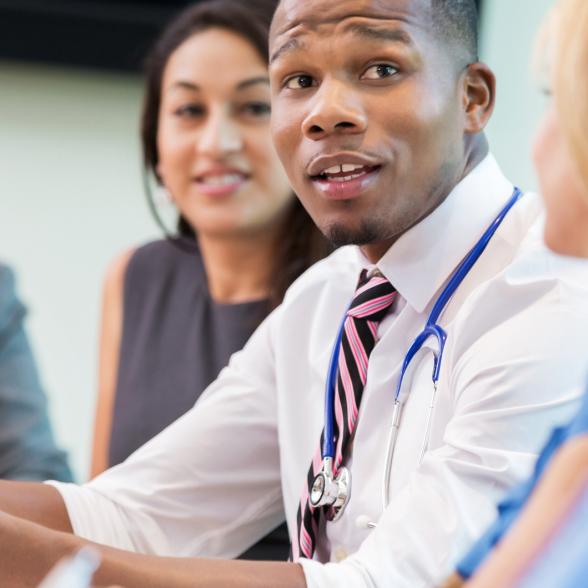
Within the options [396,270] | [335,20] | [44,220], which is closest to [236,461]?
[396,270]

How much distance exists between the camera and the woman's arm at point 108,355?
2365mm

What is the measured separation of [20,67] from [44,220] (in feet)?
1.56

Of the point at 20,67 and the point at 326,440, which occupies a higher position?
the point at 20,67

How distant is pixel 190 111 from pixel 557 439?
1569 millimetres

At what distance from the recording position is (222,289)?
235 cm

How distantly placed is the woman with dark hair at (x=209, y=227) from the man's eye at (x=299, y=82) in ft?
2.67

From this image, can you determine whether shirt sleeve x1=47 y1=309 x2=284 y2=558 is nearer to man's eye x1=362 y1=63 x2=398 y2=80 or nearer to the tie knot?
the tie knot

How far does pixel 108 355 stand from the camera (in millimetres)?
2453

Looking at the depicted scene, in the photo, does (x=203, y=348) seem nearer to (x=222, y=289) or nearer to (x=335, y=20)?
(x=222, y=289)

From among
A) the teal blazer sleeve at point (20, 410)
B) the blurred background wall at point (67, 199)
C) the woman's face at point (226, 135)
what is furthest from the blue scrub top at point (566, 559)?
the blurred background wall at point (67, 199)

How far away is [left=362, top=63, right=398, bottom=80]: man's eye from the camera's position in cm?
135

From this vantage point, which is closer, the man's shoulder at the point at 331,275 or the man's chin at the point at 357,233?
the man's chin at the point at 357,233

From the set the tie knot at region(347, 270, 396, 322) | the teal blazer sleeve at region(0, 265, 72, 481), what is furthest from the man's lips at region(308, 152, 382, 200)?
the teal blazer sleeve at region(0, 265, 72, 481)

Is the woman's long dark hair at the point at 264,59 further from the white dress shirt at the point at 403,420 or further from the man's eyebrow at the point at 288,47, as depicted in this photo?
the man's eyebrow at the point at 288,47
